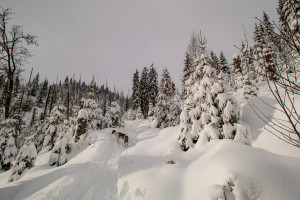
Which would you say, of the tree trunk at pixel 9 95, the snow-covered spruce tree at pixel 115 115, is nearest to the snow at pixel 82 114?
the tree trunk at pixel 9 95

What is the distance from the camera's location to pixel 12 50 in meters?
11.6

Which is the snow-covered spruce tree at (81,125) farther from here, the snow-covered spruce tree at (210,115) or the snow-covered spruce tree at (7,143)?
the snow-covered spruce tree at (210,115)

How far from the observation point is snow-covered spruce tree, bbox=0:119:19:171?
10.2 metres

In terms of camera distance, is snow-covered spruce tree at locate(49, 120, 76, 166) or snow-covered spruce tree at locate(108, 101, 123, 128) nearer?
snow-covered spruce tree at locate(49, 120, 76, 166)

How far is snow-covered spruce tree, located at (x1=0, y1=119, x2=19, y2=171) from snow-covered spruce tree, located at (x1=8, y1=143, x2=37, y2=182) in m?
1.99

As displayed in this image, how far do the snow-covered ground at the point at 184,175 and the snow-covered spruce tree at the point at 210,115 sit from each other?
933mm

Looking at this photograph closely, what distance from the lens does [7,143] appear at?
10336mm

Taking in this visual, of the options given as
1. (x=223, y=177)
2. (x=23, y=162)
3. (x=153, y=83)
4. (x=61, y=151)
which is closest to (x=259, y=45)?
(x=153, y=83)

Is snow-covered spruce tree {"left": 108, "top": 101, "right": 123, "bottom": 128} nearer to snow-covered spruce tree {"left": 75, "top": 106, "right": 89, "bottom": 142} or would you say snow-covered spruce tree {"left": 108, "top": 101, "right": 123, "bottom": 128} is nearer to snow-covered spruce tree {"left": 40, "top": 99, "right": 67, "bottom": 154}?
snow-covered spruce tree {"left": 75, "top": 106, "right": 89, "bottom": 142}

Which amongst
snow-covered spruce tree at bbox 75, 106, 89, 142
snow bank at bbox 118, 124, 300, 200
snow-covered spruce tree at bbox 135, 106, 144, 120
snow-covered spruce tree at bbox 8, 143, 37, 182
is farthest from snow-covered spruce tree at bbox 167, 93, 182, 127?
snow-covered spruce tree at bbox 135, 106, 144, 120

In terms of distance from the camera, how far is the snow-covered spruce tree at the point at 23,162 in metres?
8.88

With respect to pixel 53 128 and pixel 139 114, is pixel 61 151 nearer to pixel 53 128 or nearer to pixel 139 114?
pixel 53 128

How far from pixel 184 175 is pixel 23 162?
Answer: 30.7 ft

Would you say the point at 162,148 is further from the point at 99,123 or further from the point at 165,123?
the point at 99,123
